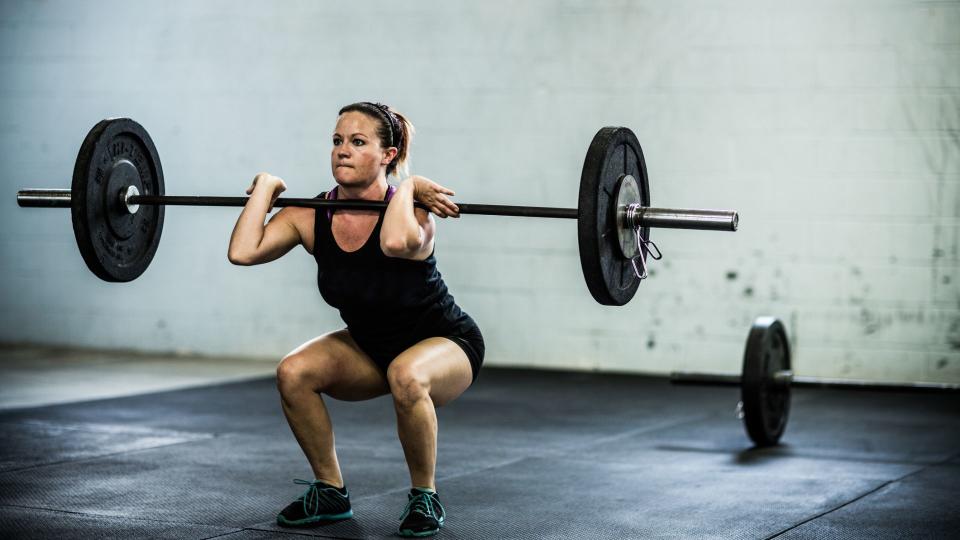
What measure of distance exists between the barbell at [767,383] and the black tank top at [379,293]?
170cm

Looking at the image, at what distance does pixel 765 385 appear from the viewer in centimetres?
454

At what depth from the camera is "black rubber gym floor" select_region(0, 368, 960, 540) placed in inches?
128

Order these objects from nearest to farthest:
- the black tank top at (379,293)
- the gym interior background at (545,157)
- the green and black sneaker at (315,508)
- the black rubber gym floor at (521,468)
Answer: the black tank top at (379,293), the green and black sneaker at (315,508), the black rubber gym floor at (521,468), the gym interior background at (545,157)

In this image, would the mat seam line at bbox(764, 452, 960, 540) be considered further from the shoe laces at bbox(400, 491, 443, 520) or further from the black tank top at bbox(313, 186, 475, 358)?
the black tank top at bbox(313, 186, 475, 358)

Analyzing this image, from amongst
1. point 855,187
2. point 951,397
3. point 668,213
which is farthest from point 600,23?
point 668,213

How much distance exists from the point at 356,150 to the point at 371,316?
1.38ft

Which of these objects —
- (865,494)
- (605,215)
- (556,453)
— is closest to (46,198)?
(605,215)

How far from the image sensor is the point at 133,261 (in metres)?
3.54

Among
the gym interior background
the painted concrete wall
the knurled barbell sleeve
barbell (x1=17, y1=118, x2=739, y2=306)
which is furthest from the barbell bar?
the painted concrete wall

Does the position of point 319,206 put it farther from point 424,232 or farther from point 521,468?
point 521,468

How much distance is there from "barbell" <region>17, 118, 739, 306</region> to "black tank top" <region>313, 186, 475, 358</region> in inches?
4.5

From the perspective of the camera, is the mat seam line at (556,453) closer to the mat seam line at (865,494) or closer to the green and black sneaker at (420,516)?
the green and black sneaker at (420,516)

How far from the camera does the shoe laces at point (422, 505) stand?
10.0ft

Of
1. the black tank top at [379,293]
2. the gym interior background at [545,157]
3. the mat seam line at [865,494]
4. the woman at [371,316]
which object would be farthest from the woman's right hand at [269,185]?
the gym interior background at [545,157]
